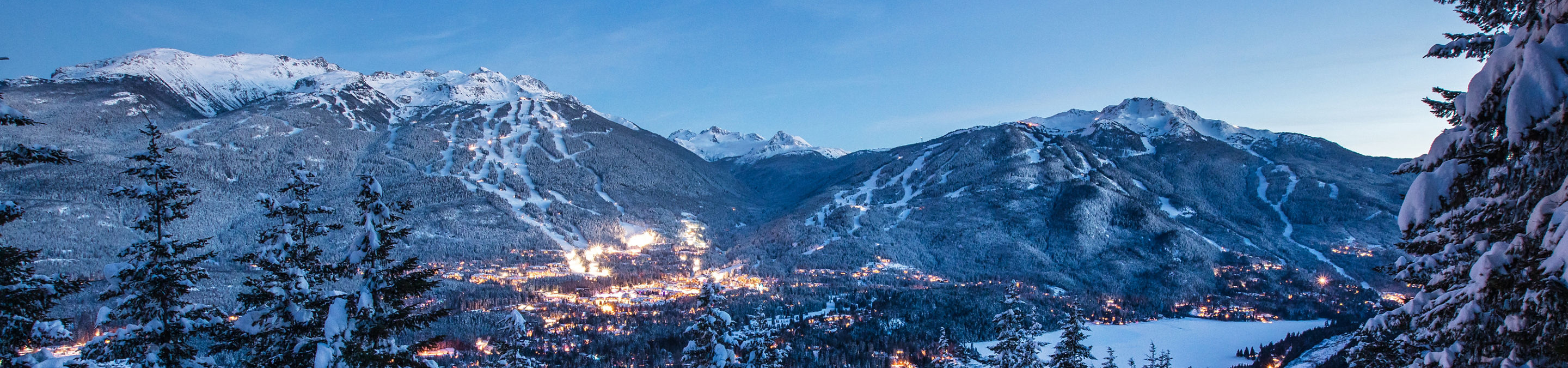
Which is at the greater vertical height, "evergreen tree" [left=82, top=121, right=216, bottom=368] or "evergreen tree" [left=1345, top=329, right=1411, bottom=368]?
"evergreen tree" [left=82, top=121, right=216, bottom=368]

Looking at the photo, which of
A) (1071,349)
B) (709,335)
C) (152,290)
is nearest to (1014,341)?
(1071,349)

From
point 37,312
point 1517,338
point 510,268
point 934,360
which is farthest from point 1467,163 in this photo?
point 510,268

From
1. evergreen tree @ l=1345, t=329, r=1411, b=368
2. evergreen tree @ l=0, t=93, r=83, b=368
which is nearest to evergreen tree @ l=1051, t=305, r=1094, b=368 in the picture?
evergreen tree @ l=1345, t=329, r=1411, b=368

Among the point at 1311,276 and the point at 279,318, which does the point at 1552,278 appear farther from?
the point at 1311,276

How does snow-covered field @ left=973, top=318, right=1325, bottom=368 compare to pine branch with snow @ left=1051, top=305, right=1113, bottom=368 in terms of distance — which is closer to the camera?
pine branch with snow @ left=1051, top=305, right=1113, bottom=368

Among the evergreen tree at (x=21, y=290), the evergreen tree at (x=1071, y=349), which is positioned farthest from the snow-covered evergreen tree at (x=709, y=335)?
the evergreen tree at (x=1071, y=349)

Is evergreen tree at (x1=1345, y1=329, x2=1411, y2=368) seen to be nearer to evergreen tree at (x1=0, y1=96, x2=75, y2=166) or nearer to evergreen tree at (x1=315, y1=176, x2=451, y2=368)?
evergreen tree at (x1=315, y1=176, x2=451, y2=368)
